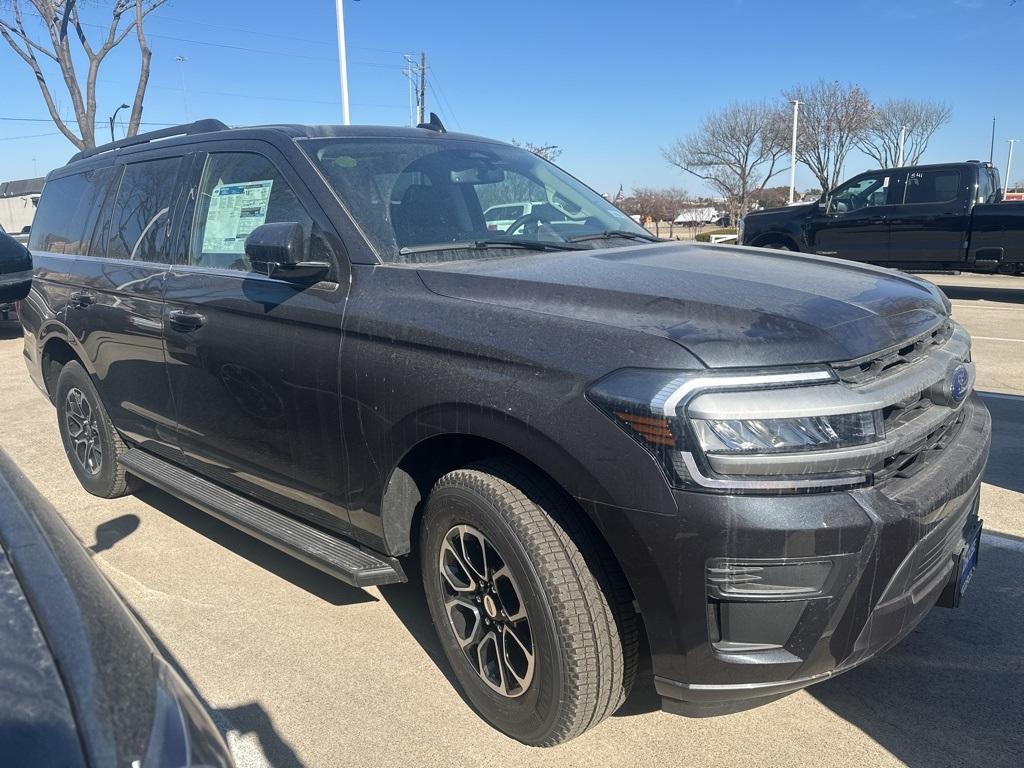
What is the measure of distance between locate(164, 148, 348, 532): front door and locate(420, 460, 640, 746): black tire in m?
0.73

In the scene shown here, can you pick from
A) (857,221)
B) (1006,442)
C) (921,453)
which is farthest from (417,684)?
(857,221)

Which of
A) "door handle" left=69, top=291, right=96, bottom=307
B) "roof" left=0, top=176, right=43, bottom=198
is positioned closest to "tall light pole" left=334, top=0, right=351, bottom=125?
"door handle" left=69, top=291, right=96, bottom=307

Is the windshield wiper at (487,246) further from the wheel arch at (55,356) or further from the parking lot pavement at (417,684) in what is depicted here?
the wheel arch at (55,356)

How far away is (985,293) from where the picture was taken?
1393 cm

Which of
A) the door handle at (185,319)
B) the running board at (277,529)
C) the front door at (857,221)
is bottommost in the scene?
the running board at (277,529)

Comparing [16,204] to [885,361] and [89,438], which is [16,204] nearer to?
[89,438]

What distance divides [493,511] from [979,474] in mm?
1518

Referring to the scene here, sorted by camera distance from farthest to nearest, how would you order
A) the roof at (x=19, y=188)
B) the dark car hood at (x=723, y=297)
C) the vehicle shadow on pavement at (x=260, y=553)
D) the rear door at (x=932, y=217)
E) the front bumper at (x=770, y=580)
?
the roof at (x=19, y=188) → the rear door at (x=932, y=217) → the vehicle shadow on pavement at (x=260, y=553) → the dark car hood at (x=723, y=297) → the front bumper at (x=770, y=580)

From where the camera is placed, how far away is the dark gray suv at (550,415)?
2.02 meters

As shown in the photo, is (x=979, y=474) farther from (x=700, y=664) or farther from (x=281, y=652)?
(x=281, y=652)

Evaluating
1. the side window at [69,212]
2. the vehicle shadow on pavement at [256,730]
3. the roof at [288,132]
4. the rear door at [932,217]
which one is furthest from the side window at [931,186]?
the vehicle shadow on pavement at [256,730]

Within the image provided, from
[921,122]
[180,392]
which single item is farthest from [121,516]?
[921,122]

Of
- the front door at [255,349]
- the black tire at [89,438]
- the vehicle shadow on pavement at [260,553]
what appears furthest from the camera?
the black tire at [89,438]

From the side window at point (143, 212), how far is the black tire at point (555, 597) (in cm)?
229
